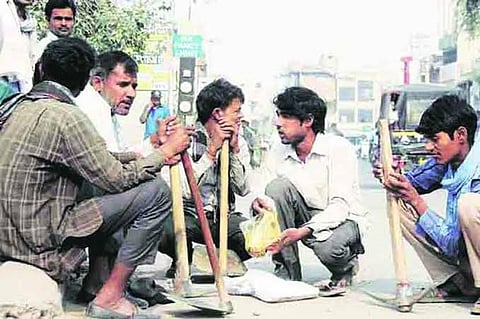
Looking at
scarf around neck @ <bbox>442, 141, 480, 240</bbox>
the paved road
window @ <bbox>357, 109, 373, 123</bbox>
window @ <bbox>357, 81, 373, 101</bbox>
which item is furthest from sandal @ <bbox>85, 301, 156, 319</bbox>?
window @ <bbox>357, 81, 373, 101</bbox>

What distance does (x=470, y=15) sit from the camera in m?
26.3

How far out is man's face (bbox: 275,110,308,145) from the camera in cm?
599

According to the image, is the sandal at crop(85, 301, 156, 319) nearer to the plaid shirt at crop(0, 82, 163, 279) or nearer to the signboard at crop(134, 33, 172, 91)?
the plaid shirt at crop(0, 82, 163, 279)

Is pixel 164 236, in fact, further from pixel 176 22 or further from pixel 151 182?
pixel 176 22

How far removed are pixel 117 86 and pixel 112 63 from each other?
0.47ft

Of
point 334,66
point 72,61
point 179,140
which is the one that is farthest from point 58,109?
point 334,66

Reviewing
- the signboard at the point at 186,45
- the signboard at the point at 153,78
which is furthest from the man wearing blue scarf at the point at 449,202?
the signboard at the point at 153,78

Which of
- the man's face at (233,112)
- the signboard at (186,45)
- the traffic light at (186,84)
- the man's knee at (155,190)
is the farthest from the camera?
the signboard at (186,45)

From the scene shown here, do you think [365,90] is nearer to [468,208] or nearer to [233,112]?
[233,112]

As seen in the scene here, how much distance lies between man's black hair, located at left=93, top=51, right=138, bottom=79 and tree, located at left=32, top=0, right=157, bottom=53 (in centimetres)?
934

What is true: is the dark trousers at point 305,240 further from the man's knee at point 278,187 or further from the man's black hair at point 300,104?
the man's black hair at point 300,104

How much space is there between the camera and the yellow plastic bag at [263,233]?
5641 millimetres

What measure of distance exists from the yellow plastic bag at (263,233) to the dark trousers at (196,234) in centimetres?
27

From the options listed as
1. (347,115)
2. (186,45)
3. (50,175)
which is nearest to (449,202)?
(50,175)
